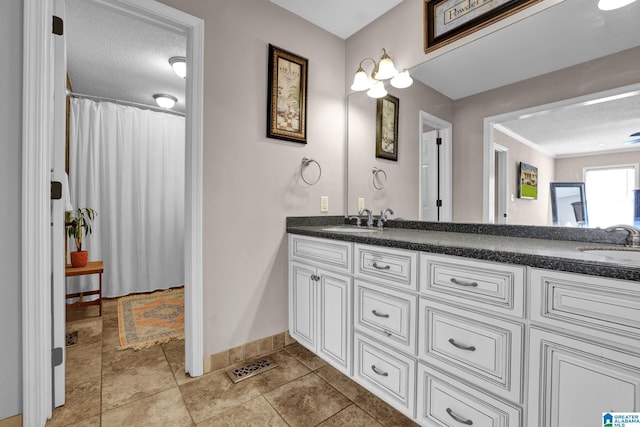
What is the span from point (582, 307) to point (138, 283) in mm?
3801

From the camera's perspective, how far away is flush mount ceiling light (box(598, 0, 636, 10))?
3.92ft

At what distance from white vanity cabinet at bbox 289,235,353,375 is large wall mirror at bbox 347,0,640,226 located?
2.43 ft

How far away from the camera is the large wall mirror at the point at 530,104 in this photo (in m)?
1.22

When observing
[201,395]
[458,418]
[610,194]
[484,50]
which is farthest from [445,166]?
[201,395]

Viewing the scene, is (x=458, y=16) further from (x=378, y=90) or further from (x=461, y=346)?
(x=461, y=346)

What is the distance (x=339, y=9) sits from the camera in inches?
83.4

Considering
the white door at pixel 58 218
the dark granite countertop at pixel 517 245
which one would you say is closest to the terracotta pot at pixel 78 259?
the white door at pixel 58 218

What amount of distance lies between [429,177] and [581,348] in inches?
50.8

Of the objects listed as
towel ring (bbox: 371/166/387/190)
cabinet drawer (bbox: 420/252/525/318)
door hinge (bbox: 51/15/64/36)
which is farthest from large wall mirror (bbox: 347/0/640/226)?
door hinge (bbox: 51/15/64/36)

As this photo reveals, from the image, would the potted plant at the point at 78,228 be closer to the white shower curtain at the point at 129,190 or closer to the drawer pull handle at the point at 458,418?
the white shower curtain at the point at 129,190

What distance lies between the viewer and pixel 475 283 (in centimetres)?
104
